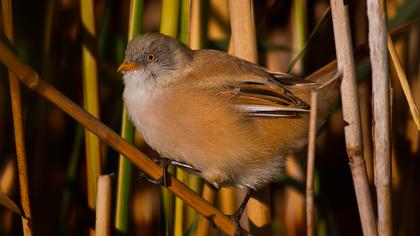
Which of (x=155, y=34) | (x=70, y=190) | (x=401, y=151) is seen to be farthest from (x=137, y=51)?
(x=401, y=151)

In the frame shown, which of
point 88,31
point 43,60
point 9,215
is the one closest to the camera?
point 88,31

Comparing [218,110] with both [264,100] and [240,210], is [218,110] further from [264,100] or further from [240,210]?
[240,210]

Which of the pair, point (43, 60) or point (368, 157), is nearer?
point (43, 60)

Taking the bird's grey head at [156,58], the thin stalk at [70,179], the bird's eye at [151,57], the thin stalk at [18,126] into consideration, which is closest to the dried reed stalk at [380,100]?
the bird's grey head at [156,58]

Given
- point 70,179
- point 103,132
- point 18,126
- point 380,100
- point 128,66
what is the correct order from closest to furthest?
point 103,132
point 380,100
point 18,126
point 128,66
point 70,179

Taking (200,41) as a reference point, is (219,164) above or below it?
below

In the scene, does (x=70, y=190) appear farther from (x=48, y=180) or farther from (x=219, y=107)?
(x=219, y=107)

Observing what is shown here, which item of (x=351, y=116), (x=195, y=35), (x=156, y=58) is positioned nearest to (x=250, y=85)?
(x=195, y=35)
